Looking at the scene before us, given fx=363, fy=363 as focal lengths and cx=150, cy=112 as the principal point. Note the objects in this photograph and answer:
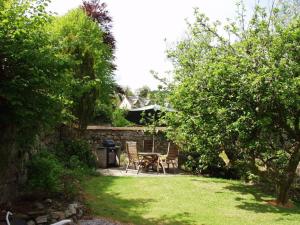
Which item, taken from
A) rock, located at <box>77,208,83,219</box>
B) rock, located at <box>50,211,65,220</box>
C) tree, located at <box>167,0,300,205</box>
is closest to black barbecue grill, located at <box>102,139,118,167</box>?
tree, located at <box>167,0,300,205</box>

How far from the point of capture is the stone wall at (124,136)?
15927mm

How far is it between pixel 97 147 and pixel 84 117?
143 centimetres

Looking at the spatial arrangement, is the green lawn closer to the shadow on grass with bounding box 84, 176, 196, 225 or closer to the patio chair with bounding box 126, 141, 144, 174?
the shadow on grass with bounding box 84, 176, 196, 225

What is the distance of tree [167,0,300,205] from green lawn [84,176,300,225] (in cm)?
95

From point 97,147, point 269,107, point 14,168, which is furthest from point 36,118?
point 97,147

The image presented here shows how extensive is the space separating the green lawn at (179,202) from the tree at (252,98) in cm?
95

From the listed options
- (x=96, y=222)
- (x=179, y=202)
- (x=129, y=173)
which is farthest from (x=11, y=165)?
(x=129, y=173)

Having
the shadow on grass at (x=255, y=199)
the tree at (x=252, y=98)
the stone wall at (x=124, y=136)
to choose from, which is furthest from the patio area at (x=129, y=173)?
the tree at (x=252, y=98)

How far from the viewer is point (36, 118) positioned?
19.7 feet

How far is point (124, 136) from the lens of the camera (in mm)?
16375

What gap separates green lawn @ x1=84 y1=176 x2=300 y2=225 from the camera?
720 centimetres

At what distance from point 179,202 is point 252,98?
296 centimetres

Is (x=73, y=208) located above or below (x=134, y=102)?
below

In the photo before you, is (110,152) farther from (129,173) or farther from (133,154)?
(129,173)
